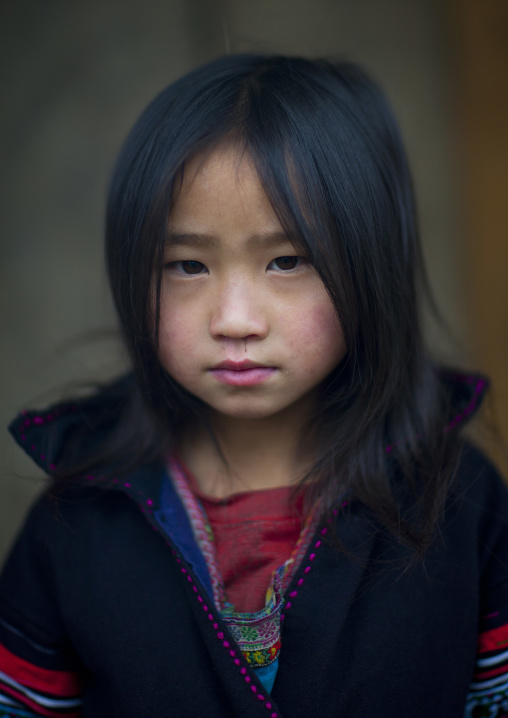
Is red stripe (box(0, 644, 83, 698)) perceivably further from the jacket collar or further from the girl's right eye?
the girl's right eye

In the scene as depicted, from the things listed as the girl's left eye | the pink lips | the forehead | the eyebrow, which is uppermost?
the forehead

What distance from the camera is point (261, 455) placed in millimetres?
977

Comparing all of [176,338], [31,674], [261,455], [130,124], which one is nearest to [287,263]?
[176,338]

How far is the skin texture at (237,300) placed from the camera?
2.56 feet

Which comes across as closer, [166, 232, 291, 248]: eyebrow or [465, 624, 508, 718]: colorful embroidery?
[166, 232, 291, 248]: eyebrow

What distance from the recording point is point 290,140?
80 centimetres

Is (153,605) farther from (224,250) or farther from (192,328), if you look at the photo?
(224,250)

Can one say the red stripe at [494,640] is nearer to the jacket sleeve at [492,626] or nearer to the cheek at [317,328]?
the jacket sleeve at [492,626]

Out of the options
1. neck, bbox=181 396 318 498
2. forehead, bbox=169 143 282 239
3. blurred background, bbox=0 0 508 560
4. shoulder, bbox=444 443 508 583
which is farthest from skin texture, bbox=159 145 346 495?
blurred background, bbox=0 0 508 560

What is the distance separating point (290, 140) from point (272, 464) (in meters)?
0.45

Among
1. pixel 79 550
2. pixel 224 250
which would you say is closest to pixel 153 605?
pixel 79 550

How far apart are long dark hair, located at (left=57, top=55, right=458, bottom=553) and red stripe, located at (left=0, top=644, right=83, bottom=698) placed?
296mm

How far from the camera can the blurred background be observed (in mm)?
1593

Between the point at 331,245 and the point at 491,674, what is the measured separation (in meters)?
0.62
